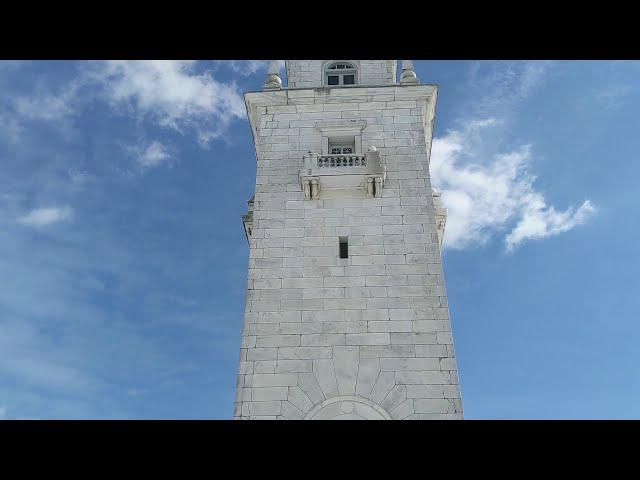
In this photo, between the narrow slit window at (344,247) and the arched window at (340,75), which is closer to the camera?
the narrow slit window at (344,247)

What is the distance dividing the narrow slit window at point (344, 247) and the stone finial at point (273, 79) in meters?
9.49

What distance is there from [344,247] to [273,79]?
34.7ft

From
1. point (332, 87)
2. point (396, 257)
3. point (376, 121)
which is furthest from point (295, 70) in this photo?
point (396, 257)

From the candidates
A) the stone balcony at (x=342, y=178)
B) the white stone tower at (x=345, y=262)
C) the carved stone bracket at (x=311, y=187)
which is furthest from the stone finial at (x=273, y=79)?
the carved stone bracket at (x=311, y=187)

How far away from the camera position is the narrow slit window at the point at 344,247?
22562 millimetres

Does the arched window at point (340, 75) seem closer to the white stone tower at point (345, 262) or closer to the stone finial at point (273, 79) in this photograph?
the white stone tower at point (345, 262)

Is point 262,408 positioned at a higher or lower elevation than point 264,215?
lower

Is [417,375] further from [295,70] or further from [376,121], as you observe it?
[295,70]
